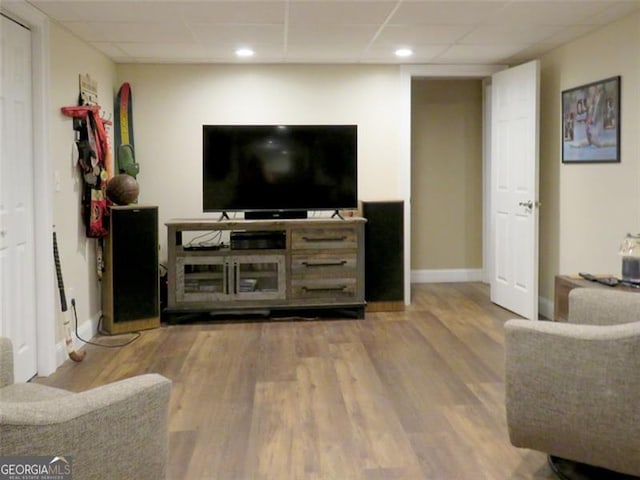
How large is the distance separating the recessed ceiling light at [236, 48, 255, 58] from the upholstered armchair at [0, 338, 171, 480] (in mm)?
3619

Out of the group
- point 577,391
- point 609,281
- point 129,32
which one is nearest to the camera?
point 577,391

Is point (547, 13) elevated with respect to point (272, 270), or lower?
elevated

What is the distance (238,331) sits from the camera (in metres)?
4.78

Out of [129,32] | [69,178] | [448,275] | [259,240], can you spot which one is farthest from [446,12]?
[448,275]

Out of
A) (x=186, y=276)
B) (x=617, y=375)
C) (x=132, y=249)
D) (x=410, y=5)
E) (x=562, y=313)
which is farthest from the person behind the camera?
(x=186, y=276)

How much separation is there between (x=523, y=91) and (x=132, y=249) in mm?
3354

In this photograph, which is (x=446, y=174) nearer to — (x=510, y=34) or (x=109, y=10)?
(x=510, y=34)

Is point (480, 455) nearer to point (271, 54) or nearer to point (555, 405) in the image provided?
point (555, 405)

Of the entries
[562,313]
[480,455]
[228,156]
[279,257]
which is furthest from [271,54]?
[480,455]

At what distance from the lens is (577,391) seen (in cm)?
213

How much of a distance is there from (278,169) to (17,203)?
221cm

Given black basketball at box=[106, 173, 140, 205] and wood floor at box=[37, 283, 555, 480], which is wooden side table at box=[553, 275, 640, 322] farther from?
black basketball at box=[106, 173, 140, 205]

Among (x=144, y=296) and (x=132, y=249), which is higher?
(x=132, y=249)

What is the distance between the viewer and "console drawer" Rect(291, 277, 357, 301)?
16.7 ft
